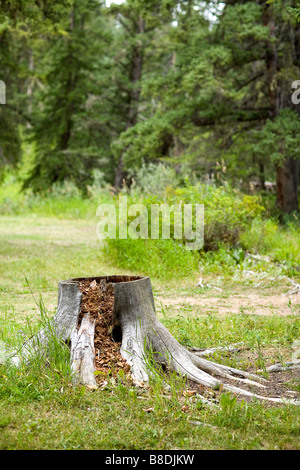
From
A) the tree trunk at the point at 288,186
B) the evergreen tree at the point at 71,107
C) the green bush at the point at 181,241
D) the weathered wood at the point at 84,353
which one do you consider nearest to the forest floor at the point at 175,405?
the weathered wood at the point at 84,353

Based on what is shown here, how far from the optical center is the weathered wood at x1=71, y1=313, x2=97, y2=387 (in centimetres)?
366

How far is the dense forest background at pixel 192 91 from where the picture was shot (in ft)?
43.3

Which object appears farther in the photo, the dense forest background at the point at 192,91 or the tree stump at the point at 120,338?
the dense forest background at the point at 192,91

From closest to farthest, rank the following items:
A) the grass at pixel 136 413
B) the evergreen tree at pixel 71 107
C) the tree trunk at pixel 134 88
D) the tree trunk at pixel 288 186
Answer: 1. the grass at pixel 136 413
2. the tree trunk at pixel 288 186
3. the evergreen tree at pixel 71 107
4. the tree trunk at pixel 134 88

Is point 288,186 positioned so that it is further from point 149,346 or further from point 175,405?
point 175,405

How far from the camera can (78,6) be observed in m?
21.2

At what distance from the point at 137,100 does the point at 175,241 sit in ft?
50.8

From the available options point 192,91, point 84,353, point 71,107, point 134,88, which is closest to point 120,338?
point 84,353

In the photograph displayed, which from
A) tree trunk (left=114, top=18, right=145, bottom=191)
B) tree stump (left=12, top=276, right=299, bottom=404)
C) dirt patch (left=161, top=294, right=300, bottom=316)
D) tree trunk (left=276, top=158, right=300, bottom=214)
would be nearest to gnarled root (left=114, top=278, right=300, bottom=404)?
tree stump (left=12, top=276, right=299, bottom=404)

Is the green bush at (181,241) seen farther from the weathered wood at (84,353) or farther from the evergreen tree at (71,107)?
the evergreen tree at (71,107)

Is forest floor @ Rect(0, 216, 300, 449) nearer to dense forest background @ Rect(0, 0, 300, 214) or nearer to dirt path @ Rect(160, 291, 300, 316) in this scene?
dirt path @ Rect(160, 291, 300, 316)

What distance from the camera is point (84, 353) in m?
3.82

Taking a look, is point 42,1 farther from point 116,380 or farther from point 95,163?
point 95,163
